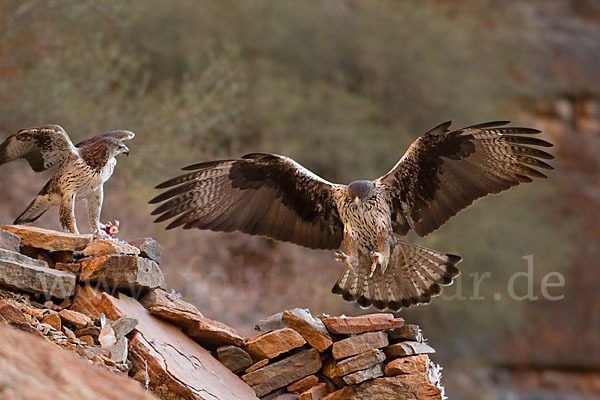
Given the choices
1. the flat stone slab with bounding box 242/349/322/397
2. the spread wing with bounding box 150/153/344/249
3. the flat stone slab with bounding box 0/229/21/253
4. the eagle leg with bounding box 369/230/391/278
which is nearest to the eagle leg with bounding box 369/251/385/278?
the eagle leg with bounding box 369/230/391/278

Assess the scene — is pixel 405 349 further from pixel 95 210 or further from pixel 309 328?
pixel 95 210

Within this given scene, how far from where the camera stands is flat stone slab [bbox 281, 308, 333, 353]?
420 centimetres

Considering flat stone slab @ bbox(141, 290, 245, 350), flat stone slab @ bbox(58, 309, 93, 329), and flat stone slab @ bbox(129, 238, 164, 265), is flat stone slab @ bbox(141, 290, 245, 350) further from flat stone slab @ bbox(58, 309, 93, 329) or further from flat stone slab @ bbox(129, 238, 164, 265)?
flat stone slab @ bbox(58, 309, 93, 329)

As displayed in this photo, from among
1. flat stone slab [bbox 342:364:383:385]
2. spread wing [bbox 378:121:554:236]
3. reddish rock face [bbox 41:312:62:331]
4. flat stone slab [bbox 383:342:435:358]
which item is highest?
spread wing [bbox 378:121:554:236]

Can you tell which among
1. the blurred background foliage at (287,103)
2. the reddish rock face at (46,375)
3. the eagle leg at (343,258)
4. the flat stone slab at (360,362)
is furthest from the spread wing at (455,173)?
the blurred background foliage at (287,103)

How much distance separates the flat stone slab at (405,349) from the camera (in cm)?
416

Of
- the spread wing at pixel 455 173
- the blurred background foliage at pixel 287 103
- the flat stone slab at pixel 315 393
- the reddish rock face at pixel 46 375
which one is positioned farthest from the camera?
the blurred background foliage at pixel 287 103

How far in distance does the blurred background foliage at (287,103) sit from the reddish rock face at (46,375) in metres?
5.43

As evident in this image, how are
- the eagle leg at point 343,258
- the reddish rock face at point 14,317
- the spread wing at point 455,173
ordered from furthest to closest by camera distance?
1. the spread wing at point 455,173
2. the eagle leg at point 343,258
3. the reddish rock face at point 14,317

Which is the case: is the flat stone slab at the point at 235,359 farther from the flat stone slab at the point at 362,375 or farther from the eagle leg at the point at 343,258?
the eagle leg at the point at 343,258

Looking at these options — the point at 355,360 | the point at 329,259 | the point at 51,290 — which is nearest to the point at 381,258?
the point at 355,360

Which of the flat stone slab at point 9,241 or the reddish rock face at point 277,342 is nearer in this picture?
the flat stone slab at point 9,241

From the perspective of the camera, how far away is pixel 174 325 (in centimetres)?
435

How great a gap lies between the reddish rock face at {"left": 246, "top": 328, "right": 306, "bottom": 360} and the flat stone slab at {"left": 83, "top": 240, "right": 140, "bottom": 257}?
3.13 feet
